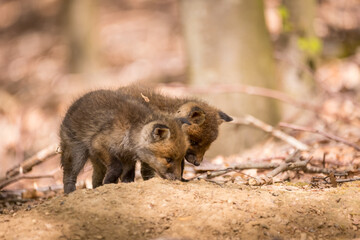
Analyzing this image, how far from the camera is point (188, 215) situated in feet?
13.5

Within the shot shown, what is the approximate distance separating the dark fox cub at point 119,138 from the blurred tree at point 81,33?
11583mm

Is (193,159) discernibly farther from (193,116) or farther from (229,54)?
(229,54)

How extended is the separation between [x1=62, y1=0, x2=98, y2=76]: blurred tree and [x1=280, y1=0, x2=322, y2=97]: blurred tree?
886 cm

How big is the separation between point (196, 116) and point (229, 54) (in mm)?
2939

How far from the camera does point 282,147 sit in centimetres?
801

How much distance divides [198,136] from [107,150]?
4.75ft

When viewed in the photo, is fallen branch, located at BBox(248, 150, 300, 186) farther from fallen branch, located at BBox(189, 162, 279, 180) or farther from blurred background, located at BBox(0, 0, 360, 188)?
blurred background, located at BBox(0, 0, 360, 188)

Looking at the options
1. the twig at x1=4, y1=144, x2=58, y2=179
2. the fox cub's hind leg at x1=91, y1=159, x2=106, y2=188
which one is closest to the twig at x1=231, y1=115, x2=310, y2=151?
the fox cub's hind leg at x1=91, y1=159, x2=106, y2=188

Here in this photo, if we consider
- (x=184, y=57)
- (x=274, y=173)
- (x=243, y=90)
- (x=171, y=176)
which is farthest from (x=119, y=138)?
(x=184, y=57)

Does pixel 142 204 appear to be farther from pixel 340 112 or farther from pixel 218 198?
pixel 340 112

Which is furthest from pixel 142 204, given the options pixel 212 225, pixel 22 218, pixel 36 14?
pixel 36 14

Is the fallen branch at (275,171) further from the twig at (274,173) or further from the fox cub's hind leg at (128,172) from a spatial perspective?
the fox cub's hind leg at (128,172)

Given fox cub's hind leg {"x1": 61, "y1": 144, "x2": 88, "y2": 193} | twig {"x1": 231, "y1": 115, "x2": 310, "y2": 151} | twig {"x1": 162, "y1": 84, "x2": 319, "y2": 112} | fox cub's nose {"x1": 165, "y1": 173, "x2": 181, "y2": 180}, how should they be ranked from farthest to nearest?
twig {"x1": 162, "y1": 84, "x2": 319, "y2": 112}
twig {"x1": 231, "y1": 115, "x2": 310, "y2": 151}
fox cub's hind leg {"x1": 61, "y1": 144, "x2": 88, "y2": 193}
fox cub's nose {"x1": 165, "y1": 173, "x2": 181, "y2": 180}

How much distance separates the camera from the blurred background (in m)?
8.95
